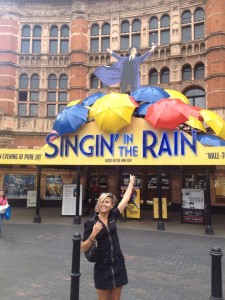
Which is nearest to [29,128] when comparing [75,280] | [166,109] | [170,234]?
[166,109]

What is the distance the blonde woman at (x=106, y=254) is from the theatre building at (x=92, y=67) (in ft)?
50.6

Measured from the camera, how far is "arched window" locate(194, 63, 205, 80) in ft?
68.7

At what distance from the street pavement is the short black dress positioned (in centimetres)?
244

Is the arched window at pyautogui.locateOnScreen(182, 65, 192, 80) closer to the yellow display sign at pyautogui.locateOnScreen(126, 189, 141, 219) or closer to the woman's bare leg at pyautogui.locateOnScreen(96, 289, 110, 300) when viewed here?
the yellow display sign at pyautogui.locateOnScreen(126, 189, 141, 219)

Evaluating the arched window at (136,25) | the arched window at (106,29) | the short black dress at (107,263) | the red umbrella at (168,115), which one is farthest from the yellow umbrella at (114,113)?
the arched window at (106,29)

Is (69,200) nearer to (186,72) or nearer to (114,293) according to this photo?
(186,72)

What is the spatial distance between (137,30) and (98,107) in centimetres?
1123

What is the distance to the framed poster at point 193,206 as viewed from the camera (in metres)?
14.8

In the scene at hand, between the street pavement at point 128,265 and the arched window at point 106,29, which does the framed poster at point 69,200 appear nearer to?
the street pavement at point 128,265

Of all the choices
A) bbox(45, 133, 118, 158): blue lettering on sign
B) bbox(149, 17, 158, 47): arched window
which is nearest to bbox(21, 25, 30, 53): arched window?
bbox(149, 17, 158, 47): arched window

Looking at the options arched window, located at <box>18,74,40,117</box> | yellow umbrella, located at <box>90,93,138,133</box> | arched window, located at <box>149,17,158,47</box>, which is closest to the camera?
yellow umbrella, located at <box>90,93,138,133</box>

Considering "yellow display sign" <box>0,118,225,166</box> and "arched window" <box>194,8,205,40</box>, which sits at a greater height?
"arched window" <box>194,8,205,40</box>

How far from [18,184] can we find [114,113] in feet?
38.5

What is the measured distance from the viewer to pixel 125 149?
46.3 ft
